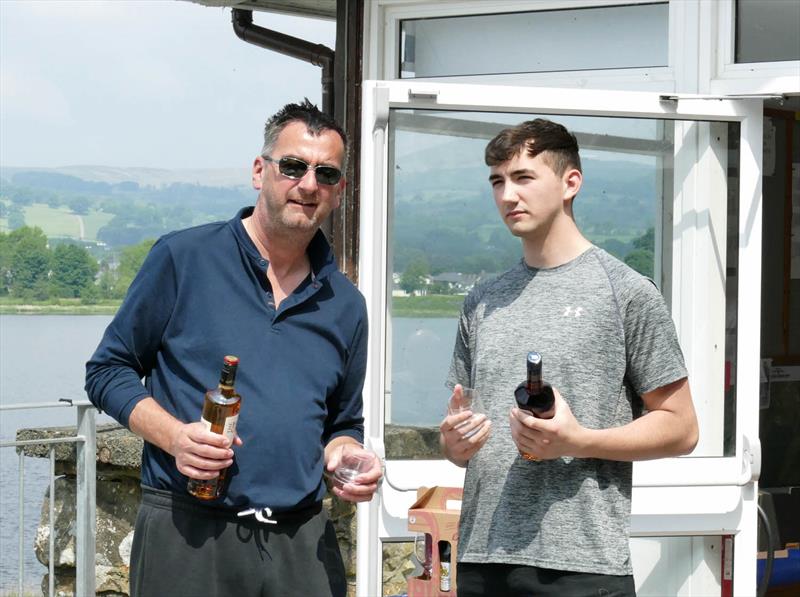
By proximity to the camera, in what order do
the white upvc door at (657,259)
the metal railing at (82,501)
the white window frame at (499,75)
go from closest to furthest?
the white upvc door at (657,259), the white window frame at (499,75), the metal railing at (82,501)

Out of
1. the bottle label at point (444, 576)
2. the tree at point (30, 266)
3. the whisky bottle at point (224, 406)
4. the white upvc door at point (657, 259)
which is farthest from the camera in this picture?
the tree at point (30, 266)

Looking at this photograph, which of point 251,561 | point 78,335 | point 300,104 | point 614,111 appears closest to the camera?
point 251,561

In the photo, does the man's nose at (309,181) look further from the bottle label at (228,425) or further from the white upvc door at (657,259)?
the white upvc door at (657,259)

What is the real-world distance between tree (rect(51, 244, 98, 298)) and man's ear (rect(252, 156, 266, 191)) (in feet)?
32.7

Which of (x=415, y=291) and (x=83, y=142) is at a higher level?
(x=83, y=142)

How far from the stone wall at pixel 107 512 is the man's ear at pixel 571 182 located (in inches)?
112

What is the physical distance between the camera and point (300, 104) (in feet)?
7.84

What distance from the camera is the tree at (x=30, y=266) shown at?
45.3 feet

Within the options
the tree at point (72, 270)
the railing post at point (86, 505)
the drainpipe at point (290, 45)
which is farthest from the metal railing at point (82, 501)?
the tree at point (72, 270)

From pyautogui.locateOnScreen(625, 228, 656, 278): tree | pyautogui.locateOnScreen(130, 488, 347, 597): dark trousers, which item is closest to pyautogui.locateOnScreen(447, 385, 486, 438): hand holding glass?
pyautogui.locateOnScreen(130, 488, 347, 597): dark trousers

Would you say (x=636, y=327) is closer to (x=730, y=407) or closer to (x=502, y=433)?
(x=502, y=433)

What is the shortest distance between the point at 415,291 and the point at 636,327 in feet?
5.81

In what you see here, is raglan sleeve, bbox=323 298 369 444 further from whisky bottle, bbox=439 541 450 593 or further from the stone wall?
the stone wall

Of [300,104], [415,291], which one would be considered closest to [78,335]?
[415,291]
